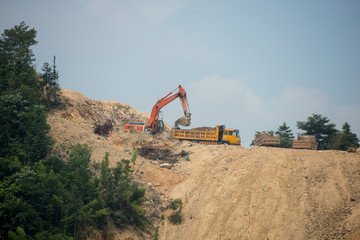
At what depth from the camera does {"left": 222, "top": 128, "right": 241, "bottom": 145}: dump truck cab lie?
33.9m

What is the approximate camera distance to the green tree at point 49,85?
31.9 m

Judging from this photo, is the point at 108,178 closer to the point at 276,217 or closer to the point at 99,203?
the point at 99,203

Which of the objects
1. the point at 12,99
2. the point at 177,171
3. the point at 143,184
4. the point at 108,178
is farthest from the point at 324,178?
the point at 12,99

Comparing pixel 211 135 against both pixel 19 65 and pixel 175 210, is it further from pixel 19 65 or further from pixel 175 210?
pixel 19 65

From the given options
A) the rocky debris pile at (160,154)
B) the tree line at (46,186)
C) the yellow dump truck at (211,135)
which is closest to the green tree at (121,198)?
the tree line at (46,186)

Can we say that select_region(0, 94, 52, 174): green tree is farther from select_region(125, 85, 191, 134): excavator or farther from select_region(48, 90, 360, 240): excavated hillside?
select_region(125, 85, 191, 134): excavator

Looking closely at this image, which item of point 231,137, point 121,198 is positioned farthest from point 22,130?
point 231,137

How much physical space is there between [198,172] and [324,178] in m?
10.2

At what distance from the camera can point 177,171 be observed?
26703mm

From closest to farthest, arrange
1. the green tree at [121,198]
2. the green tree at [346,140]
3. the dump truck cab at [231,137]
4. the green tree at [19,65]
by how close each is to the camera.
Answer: the green tree at [121,198], the green tree at [19,65], the dump truck cab at [231,137], the green tree at [346,140]

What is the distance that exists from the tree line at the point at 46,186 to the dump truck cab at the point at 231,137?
51.2ft

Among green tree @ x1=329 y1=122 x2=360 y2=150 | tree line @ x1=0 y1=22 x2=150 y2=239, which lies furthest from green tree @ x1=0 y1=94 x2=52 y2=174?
green tree @ x1=329 y1=122 x2=360 y2=150

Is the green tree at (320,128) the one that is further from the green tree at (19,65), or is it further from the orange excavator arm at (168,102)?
the green tree at (19,65)

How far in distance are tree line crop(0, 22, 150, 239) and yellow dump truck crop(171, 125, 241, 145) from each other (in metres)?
14.2
